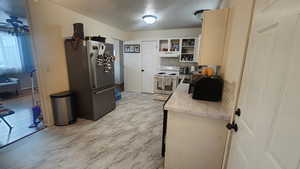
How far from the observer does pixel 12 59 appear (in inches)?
185

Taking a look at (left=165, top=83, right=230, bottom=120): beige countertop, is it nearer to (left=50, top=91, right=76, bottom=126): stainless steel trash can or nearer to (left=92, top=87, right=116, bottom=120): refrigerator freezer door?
(left=92, top=87, right=116, bottom=120): refrigerator freezer door

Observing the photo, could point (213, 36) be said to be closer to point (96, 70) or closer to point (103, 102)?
point (96, 70)

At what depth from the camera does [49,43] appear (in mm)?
2482

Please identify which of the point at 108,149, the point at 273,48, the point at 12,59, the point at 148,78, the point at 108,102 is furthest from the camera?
the point at 148,78

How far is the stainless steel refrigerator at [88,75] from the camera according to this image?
252cm

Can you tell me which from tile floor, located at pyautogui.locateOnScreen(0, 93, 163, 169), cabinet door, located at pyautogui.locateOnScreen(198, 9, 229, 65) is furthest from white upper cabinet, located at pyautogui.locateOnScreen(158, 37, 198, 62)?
cabinet door, located at pyautogui.locateOnScreen(198, 9, 229, 65)

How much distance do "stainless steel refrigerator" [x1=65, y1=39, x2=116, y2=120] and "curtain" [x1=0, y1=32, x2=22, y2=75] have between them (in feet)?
12.7

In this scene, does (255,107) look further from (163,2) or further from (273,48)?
(163,2)

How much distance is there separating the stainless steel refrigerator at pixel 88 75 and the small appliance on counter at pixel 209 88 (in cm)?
206

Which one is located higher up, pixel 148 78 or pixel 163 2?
pixel 163 2

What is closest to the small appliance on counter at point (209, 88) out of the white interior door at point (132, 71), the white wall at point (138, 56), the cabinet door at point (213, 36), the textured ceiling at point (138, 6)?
the cabinet door at point (213, 36)

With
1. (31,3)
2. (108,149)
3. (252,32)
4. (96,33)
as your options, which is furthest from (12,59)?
(252,32)

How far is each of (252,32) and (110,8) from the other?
2.86m

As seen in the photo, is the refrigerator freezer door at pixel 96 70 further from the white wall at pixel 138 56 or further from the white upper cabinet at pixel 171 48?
the white upper cabinet at pixel 171 48
